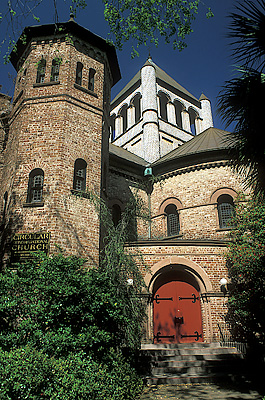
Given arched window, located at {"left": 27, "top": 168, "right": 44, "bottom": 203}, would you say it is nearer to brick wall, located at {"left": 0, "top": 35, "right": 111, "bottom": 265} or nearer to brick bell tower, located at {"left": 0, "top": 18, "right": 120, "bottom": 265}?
brick bell tower, located at {"left": 0, "top": 18, "right": 120, "bottom": 265}

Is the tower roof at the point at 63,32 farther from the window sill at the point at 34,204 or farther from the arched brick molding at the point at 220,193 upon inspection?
the arched brick molding at the point at 220,193

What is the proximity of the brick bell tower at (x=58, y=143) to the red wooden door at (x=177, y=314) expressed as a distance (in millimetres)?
3847

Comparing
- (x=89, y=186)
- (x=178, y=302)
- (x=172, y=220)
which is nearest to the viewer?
(x=89, y=186)

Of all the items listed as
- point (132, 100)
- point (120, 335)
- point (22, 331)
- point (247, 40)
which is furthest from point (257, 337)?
point (132, 100)

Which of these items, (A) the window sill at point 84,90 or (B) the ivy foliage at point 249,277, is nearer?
(B) the ivy foliage at point 249,277

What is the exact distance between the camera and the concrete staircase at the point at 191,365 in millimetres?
8812

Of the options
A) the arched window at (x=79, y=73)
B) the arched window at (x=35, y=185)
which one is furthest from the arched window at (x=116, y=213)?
the arched window at (x=79, y=73)

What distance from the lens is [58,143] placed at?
11711mm

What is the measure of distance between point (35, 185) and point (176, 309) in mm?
7532

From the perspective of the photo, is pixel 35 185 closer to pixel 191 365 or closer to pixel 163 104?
pixel 191 365

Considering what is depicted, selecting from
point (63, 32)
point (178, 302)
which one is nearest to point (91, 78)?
point (63, 32)

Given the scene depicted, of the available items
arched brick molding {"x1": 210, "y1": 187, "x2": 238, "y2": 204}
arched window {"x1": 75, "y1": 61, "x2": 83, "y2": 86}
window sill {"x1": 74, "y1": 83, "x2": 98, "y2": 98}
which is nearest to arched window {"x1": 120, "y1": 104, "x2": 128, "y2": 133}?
arched window {"x1": 75, "y1": 61, "x2": 83, "y2": 86}

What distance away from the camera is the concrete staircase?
28.9 ft

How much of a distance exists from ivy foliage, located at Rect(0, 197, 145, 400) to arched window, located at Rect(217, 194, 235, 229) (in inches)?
325
